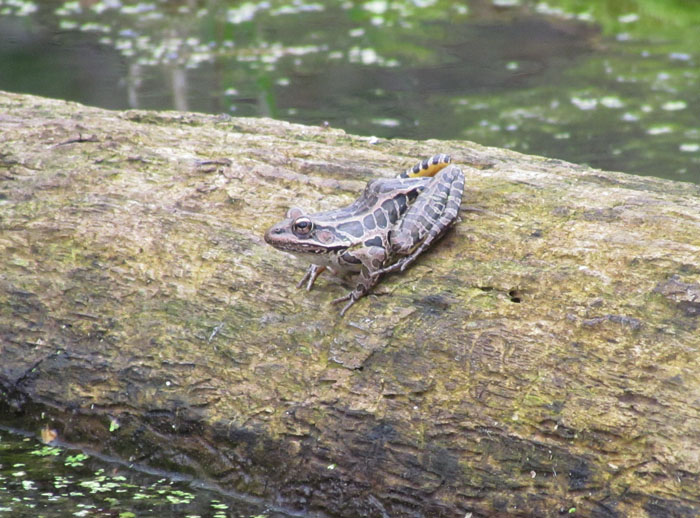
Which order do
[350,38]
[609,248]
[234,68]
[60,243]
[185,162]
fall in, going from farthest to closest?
[350,38] < [234,68] < [185,162] < [60,243] < [609,248]

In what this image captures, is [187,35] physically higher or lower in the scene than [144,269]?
lower

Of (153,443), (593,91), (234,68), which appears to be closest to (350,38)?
(234,68)

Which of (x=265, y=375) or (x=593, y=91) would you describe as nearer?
(x=265, y=375)

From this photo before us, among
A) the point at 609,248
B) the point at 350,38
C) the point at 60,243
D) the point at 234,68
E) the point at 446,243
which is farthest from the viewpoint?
the point at 350,38

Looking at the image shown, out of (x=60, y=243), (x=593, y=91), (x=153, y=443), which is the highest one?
(x=60, y=243)

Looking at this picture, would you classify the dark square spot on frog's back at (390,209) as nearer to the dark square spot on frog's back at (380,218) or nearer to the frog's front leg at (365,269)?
the dark square spot on frog's back at (380,218)

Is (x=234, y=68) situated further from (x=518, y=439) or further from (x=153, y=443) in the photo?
(x=518, y=439)
